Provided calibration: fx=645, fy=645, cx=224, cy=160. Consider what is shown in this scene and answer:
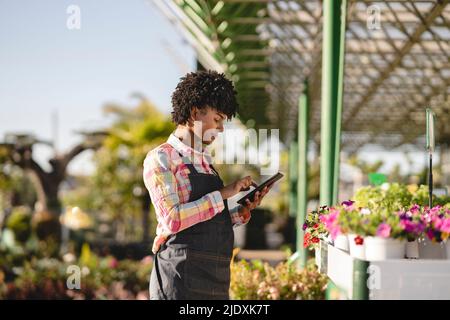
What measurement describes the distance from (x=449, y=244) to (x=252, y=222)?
12.1m

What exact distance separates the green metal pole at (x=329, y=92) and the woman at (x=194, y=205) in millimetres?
1301

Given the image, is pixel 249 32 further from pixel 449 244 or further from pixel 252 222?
pixel 252 222

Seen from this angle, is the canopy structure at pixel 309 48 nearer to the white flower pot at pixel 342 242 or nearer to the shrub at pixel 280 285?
the shrub at pixel 280 285

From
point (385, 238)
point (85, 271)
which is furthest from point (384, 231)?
point (85, 271)

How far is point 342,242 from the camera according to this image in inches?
99.0

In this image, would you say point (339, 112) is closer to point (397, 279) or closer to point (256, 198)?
point (256, 198)

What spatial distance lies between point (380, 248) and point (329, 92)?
62.7 inches

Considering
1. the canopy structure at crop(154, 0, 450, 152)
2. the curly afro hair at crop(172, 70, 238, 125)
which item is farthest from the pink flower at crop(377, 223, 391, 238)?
the canopy structure at crop(154, 0, 450, 152)

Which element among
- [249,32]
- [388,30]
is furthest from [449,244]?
[388,30]

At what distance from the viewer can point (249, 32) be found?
6715mm

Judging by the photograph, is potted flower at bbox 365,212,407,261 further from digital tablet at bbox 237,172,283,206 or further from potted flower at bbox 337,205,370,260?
digital tablet at bbox 237,172,283,206

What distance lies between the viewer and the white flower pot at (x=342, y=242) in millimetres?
2492

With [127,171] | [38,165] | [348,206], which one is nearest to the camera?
[348,206]

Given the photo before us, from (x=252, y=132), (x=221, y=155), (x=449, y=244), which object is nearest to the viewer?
(x=449, y=244)
